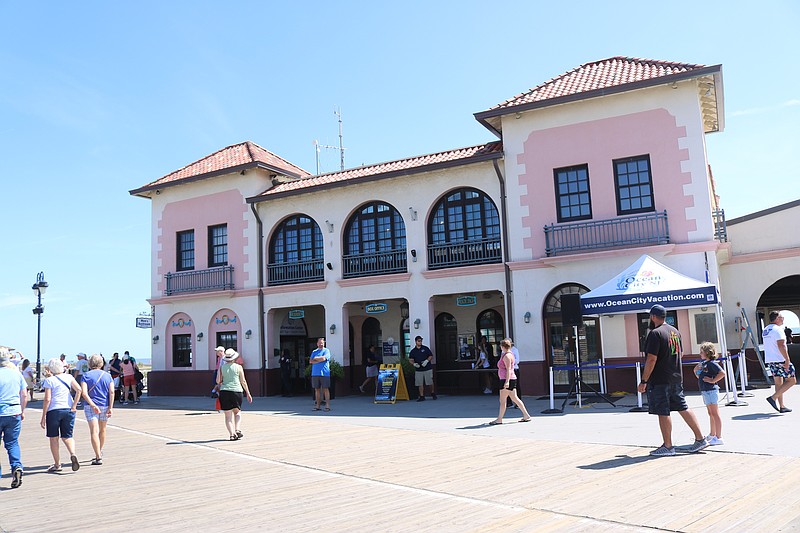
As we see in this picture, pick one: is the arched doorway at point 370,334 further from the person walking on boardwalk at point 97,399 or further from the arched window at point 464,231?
the person walking on boardwalk at point 97,399

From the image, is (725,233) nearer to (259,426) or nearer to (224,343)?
(259,426)

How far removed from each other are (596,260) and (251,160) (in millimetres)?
12300

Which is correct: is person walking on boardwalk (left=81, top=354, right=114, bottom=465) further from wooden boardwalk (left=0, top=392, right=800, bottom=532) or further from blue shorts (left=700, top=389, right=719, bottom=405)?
blue shorts (left=700, top=389, right=719, bottom=405)

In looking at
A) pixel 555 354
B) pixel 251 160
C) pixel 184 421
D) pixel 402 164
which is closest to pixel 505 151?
pixel 402 164

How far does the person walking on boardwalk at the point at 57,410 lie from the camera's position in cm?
908

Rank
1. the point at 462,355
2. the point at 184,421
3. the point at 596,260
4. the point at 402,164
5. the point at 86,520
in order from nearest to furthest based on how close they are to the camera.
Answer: the point at 86,520 < the point at 184,421 < the point at 596,260 < the point at 402,164 < the point at 462,355

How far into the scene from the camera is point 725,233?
18.5 metres

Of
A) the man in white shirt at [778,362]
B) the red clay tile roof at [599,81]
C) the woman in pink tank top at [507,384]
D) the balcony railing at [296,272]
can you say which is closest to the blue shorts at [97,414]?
the woman in pink tank top at [507,384]

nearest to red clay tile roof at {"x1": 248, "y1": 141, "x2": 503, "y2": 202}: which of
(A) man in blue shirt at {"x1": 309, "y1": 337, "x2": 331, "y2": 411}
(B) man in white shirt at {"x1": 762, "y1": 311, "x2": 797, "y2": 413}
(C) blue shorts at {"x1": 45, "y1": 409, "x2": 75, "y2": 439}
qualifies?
(A) man in blue shirt at {"x1": 309, "y1": 337, "x2": 331, "y2": 411}

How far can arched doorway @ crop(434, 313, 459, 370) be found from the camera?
22.4m

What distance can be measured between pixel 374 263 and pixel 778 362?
38.7ft

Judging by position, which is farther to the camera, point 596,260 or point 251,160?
point 251,160

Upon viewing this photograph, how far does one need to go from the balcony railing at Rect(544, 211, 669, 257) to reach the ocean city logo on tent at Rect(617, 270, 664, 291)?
206cm

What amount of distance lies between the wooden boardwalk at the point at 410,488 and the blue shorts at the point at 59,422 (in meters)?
0.57
